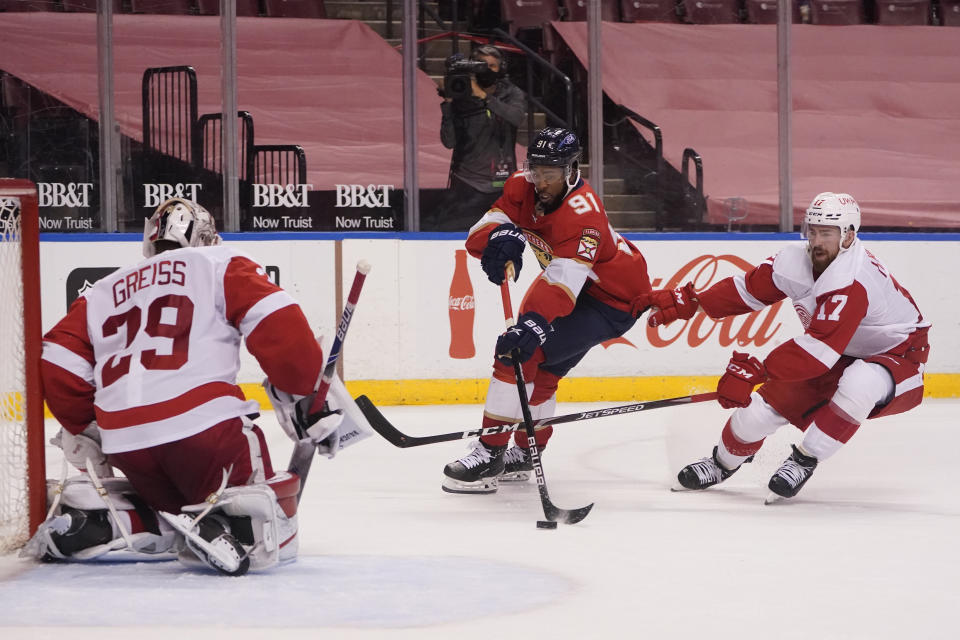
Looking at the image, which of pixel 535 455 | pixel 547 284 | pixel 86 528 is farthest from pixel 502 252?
pixel 86 528

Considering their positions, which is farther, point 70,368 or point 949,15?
point 949,15

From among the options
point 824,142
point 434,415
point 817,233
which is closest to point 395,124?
point 434,415

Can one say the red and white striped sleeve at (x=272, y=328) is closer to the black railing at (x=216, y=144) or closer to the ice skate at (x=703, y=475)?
the ice skate at (x=703, y=475)

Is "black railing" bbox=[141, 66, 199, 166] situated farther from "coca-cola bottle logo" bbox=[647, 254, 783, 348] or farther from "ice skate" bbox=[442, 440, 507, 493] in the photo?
"ice skate" bbox=[442, 440, 507, 493]

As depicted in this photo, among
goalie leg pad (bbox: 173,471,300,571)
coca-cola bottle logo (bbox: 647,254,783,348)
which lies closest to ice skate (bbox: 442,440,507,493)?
goalie leg pad (bbox: 173,471,300,571)

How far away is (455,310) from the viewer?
576 cm

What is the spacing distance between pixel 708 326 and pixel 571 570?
3.48 metres

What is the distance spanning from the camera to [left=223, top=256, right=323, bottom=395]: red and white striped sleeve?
97.7 inches

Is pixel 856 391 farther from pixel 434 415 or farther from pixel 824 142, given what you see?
pixel 824 142

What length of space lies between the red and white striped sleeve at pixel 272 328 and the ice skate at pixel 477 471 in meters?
1.20

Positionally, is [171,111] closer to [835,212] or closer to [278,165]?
[278,165]

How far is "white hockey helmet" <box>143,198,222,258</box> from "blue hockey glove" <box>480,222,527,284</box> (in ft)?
3.54

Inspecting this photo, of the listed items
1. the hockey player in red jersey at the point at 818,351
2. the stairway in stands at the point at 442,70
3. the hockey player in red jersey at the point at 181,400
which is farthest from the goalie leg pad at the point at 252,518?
the stairway in stands at the point at 442,70

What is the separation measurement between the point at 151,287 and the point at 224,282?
0.47 feet
